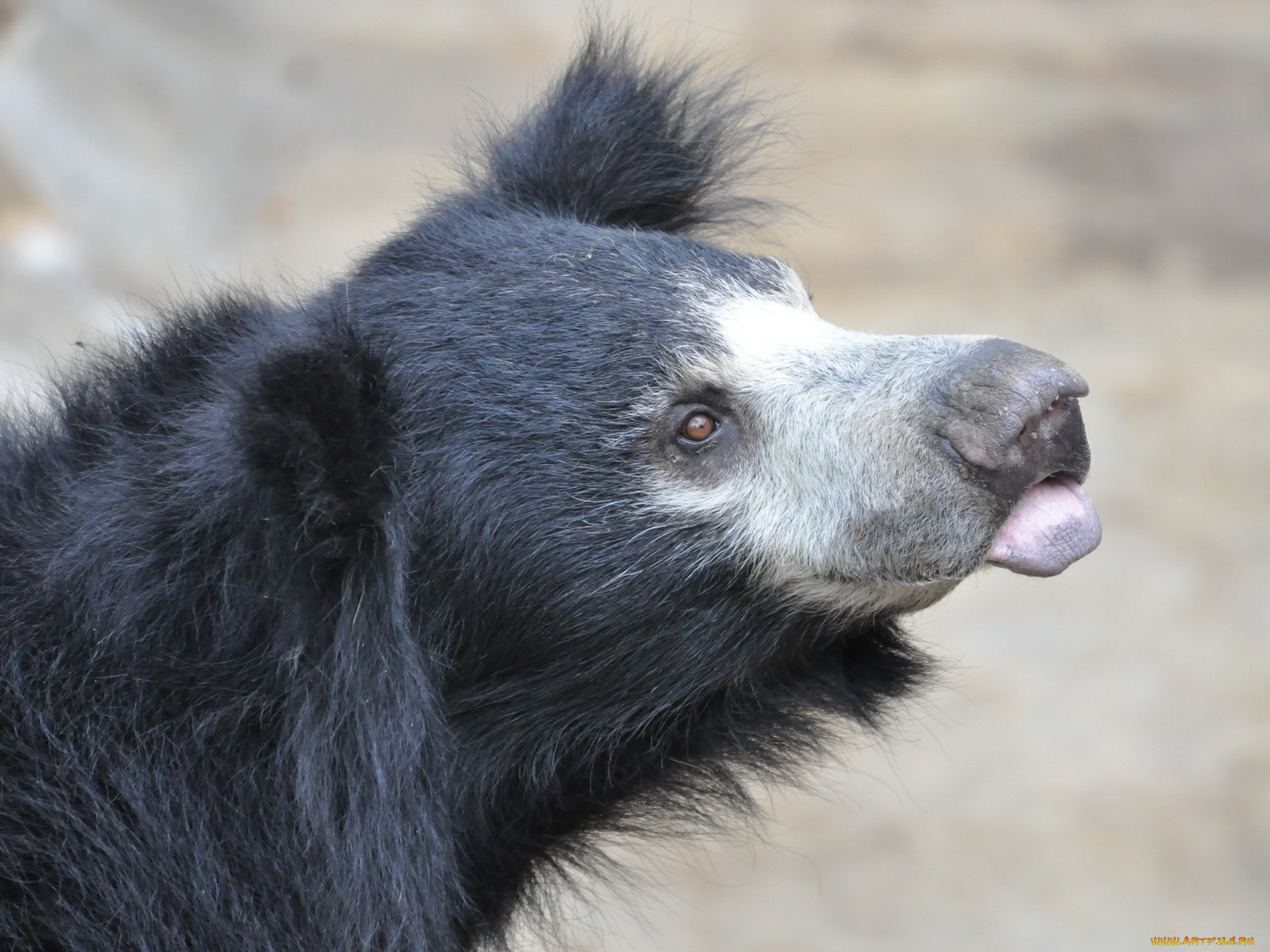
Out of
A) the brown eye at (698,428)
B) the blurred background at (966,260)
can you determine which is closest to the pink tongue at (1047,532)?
the brown eye at (698,428)

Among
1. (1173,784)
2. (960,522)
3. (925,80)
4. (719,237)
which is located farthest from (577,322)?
(925,80)

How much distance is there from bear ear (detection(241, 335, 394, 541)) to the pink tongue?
1.08 metres

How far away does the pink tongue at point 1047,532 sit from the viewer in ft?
7.27

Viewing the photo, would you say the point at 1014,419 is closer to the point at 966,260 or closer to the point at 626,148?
the point at 626,148

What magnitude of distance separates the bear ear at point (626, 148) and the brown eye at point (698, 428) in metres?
0.73

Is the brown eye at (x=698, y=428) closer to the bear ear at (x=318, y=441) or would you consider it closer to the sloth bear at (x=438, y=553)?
the sloth bear at (x=438, y=553)

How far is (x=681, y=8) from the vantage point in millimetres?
8344

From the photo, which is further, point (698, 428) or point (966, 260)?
point (966, 260)

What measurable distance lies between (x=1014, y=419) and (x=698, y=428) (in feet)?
1.92

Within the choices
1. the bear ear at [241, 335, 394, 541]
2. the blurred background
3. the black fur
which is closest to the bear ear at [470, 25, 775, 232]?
the black fur

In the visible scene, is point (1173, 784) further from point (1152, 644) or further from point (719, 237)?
point (719, 237)

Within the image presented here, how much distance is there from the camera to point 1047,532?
2230 mm

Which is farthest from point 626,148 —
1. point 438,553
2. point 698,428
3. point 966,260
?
point 966,260

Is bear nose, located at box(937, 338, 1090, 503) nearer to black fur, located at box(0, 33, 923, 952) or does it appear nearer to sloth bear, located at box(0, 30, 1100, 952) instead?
sloth bear, located at box(0, 30, 1100, 952)
